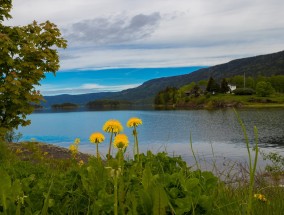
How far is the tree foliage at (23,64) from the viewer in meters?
13.5

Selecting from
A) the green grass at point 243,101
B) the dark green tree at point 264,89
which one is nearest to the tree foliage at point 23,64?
the green grass at point 243,101

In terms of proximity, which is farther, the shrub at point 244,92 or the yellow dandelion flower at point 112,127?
the shrub at point 244,92

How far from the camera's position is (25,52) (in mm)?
14000

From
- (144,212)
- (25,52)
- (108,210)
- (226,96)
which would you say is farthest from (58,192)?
(226,96)

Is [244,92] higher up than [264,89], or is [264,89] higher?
[264,89]

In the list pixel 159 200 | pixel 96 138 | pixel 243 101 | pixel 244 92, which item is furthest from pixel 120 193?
pixel 244 92

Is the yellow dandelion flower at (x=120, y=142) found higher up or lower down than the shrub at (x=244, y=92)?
lower down

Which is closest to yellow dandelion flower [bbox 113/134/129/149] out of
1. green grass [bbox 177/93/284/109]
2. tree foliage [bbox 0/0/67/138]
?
tree foliage [bbox 0/0/67/138]

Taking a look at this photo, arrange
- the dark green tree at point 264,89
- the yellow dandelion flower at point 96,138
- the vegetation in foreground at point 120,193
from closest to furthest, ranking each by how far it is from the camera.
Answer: the vegetation in foreground at point 120,193, the yellow dandelion flower at point 96,138, the dark green tree at point 264,89

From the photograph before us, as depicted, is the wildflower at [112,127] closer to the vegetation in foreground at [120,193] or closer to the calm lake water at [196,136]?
the vegetation in foreground at [120,193]

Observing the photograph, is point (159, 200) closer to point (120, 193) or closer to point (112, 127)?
point (120, 193)

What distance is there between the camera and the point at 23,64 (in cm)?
1377

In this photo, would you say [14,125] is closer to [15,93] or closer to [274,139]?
[15,93]

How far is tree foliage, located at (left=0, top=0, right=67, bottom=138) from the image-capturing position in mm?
13539
